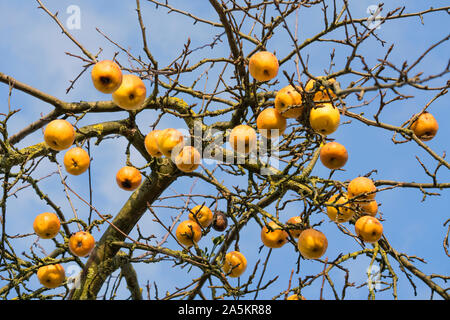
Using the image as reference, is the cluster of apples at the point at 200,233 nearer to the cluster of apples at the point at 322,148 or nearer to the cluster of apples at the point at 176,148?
the cluster of apples at the point at 176,148

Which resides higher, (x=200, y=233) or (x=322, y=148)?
(x=322, y=148)

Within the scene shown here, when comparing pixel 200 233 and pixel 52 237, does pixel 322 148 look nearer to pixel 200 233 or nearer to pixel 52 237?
pixel 200 233

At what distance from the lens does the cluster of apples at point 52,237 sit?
14.2ft

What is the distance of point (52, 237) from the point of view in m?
4.61

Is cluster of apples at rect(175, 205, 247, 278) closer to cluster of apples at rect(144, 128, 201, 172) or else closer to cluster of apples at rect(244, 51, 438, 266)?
cluster of apples at rect(144, 128, 201, 172)

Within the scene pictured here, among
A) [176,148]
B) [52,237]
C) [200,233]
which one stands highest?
[176,148]

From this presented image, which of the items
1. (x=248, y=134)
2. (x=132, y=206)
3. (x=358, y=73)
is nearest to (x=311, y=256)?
(x=248, y=134)

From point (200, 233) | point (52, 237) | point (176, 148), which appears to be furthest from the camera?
point (52, 237)

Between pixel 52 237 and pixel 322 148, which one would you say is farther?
pixel 52 237

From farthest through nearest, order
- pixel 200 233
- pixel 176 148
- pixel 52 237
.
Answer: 1. pixel 52 237
2. pixel 200 233
3. pixel 176 148

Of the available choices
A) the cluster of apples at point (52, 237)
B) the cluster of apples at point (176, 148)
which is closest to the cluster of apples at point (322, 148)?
the cluster of apples at point (176, 148)

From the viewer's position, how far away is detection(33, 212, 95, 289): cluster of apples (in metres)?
4.34

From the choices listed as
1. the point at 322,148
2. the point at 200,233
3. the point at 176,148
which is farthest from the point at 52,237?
the point at 322,148
